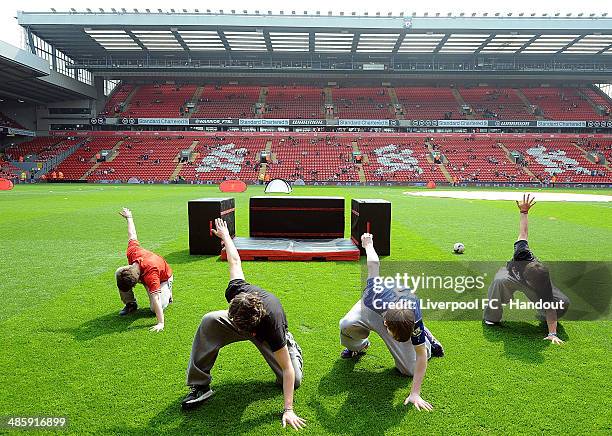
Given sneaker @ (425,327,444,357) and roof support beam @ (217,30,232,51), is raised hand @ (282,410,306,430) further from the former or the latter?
roof support beam @ (217,30,232,51)

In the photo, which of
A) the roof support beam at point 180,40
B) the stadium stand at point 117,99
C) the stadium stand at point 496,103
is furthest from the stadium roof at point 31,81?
the stadium stand at point 496,103

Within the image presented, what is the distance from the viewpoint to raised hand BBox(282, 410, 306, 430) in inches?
134

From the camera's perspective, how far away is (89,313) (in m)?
6.06

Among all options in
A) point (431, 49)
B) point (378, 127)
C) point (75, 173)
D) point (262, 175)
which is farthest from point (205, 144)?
point (431, 49)

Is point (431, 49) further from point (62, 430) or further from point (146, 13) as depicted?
point (62, 430)

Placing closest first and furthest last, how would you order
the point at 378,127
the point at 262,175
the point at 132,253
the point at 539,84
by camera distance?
1. the point at 132,253
2. the point at 262,175
3. the point at 378,127
4. the point at 539,84

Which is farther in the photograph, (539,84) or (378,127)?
(539,84)

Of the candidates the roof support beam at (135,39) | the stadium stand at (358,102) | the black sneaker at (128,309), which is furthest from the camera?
the stadium stand at (358,102)

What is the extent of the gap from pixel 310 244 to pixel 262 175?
40028 mm

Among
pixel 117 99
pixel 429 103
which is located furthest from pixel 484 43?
pixel 117 99

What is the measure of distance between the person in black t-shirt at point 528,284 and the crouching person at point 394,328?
1.28 meters

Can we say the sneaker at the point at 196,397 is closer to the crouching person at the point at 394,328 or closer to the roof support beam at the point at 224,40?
the crouching person at the point at 394,328

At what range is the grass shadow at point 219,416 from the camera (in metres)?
3.39

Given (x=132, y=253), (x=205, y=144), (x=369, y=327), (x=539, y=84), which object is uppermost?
(x=539, y=84)
